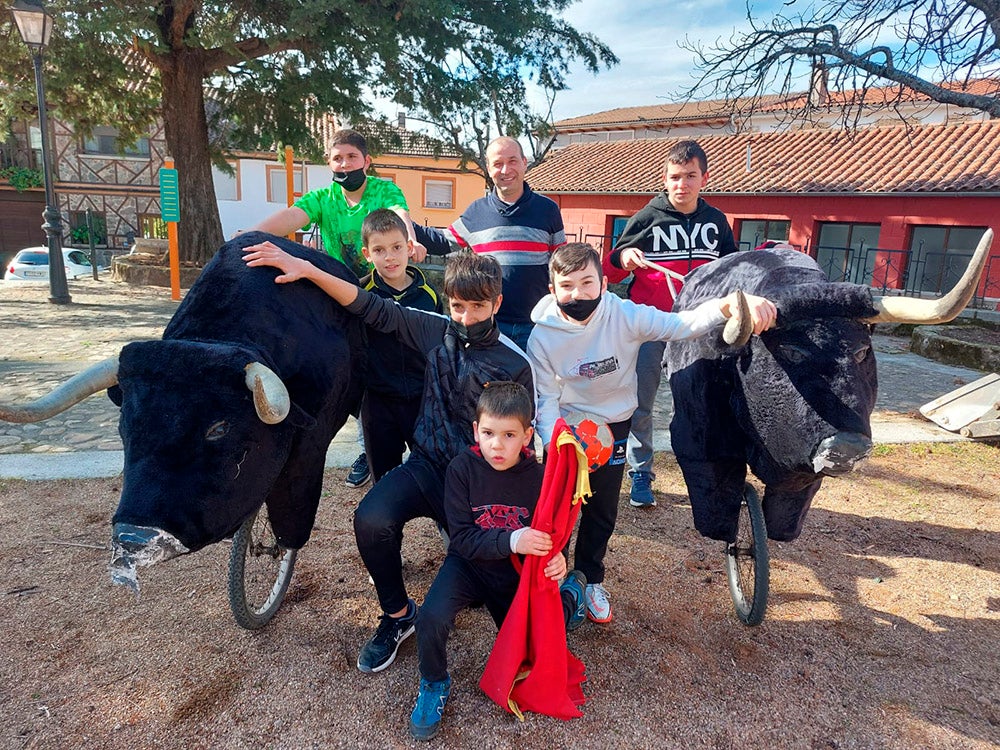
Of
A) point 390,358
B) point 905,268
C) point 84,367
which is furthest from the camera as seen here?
point 905,268

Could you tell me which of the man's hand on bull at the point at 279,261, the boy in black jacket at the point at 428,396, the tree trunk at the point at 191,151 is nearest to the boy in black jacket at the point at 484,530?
the boy in black jacket at the point at 428,396

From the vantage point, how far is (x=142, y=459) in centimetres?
206

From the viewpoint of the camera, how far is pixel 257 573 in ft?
10.6

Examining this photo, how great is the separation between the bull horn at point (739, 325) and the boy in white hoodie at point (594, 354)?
0.45 feet

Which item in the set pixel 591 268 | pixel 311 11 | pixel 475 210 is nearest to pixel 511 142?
pixel 475 210

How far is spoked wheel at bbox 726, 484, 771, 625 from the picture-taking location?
9.36 ft

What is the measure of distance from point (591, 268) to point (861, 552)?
2.53 m

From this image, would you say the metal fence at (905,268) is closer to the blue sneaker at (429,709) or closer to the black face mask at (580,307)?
the black face mask at (580,307)

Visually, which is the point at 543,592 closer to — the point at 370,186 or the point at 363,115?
the point at 370,186

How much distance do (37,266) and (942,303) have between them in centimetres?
2099

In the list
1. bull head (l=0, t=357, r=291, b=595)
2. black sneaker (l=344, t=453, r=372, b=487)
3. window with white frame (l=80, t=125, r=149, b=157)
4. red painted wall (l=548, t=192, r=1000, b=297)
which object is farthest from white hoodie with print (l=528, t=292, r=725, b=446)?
window with white frame (l=80, t=125, r=149, b=157)

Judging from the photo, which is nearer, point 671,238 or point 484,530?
point 484,530

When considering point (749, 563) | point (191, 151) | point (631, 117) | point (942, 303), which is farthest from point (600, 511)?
point (631, 117)

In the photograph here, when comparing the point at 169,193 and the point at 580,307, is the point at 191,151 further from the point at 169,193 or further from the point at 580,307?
the point at 580,307
